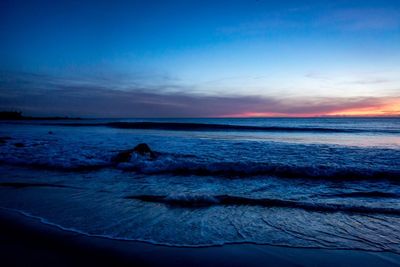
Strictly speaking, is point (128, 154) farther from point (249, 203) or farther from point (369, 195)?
point (369, 195)

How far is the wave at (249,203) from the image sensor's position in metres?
4.21

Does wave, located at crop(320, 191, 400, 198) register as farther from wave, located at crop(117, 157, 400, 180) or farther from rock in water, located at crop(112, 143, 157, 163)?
rock in water, located at crop(112, 143, 157, 163)

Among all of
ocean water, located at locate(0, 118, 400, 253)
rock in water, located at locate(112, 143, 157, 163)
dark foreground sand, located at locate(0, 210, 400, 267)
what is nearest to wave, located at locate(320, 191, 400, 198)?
ocean water, located at locate(0, 118, 400, 253)

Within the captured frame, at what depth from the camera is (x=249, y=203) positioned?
14.9 ft

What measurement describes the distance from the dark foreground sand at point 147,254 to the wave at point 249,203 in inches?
57.7

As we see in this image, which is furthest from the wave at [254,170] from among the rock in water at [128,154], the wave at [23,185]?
the wave at [23,185]

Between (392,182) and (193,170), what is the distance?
15.9 ft

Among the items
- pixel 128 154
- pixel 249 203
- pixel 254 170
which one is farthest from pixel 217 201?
pixel 128 154

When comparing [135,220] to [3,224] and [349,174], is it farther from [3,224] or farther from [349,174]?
[349,174]

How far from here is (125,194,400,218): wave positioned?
13.8ft

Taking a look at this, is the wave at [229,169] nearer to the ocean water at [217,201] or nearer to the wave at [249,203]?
the ocean water at [217,201]

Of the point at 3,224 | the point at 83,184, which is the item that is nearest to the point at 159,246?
the point at 3,224

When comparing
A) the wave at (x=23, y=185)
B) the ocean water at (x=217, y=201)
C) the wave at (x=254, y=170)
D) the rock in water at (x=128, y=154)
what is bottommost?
the wave at (x=23, y=185)

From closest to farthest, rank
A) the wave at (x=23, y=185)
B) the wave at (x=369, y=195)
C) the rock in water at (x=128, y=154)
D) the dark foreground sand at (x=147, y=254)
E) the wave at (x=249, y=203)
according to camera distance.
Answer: the dark foreground sand at (x=147, y=254), the wave at (x=249, y=203), the wave at (x=369, y=195), the wave at (x=23, y=185), the rock in water at (x=128, y=154)
